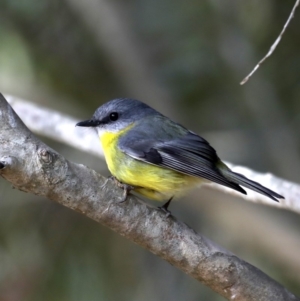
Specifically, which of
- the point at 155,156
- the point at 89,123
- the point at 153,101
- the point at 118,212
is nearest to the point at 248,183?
the point at 155,156

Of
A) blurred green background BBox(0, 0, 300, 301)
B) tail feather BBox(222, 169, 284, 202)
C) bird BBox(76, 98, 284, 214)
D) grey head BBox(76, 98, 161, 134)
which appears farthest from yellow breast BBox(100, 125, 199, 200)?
blurred green background BBox(0, 0, 300, 301)

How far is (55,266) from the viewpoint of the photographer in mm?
4555

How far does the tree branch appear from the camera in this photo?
205 centimetres

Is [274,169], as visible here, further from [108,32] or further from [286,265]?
[108,32]

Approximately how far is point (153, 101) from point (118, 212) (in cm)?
300

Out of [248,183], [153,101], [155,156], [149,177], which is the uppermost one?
[153,101]

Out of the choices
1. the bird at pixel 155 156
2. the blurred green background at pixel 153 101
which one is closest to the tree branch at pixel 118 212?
the bird at pixel 155 156

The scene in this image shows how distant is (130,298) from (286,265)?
1382 mm

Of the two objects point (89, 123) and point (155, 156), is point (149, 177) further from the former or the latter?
point (89, 123)

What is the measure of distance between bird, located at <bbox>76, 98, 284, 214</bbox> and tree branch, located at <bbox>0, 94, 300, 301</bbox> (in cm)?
37

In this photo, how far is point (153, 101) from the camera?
5.18 metres

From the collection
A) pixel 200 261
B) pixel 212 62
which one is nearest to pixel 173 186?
pixel 200 261

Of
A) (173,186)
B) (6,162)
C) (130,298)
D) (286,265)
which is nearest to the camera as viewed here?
(6,162)

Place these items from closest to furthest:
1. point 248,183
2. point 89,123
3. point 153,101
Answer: point 248,183 < point 89,123 < point 153,101
